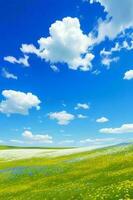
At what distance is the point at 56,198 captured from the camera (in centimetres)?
3014

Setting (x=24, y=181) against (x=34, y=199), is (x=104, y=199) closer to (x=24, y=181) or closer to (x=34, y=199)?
(x=34, y=199)

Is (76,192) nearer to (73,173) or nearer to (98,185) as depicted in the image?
(98,185)

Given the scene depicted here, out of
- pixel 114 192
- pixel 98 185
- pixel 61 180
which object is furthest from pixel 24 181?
pixel 114 192

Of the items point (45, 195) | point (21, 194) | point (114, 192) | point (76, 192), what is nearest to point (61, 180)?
point (21, 194)

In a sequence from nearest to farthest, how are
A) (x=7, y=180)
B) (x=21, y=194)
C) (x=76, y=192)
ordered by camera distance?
(x=76, y=192) → (x=21, y=194) → (x=7, y=180)

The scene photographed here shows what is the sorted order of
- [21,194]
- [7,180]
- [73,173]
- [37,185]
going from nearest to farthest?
[21,194], [37,185], [73,173], [7,180]

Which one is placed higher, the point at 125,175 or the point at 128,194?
the point at 125,175

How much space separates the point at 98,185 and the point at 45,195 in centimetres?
513

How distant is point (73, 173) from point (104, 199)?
19.7 meters

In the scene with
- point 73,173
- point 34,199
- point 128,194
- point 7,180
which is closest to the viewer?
point 128,194

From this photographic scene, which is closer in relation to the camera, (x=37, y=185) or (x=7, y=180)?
(x=37, y=185)

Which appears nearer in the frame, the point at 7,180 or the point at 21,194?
the point at 21,194

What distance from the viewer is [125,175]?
108 ft

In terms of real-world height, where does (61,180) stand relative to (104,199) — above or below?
above
